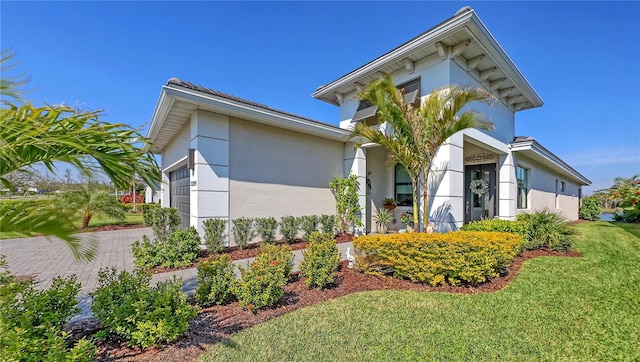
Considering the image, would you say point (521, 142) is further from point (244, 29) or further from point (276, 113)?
point (244, 29)

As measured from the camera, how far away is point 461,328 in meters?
3.35

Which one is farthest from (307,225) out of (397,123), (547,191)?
(547,191)

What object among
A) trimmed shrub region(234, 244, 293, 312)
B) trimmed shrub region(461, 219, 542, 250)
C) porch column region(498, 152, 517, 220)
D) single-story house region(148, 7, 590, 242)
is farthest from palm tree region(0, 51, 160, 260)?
porch column region(498, 152, 517, 220)

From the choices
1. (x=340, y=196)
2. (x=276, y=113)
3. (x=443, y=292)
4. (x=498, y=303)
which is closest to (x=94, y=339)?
(x=443, y=292)

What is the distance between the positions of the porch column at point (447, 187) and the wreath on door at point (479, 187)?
436 cm

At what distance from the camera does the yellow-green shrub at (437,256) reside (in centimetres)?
483

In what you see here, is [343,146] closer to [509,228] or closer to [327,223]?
[327,223]

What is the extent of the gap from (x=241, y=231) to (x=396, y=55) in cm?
702

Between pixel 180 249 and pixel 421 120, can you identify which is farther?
pixel 421 120

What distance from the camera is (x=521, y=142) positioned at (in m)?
10.8

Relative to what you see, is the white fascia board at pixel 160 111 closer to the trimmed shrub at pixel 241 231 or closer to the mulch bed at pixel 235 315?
the trimmed shrub at pixel 241 231

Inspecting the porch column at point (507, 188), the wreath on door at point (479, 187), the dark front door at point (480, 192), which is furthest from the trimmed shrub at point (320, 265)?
the wreath on door at point (479, 187)

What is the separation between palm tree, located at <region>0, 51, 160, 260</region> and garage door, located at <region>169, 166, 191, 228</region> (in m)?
5.99

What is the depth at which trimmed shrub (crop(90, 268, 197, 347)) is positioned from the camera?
112 inches
